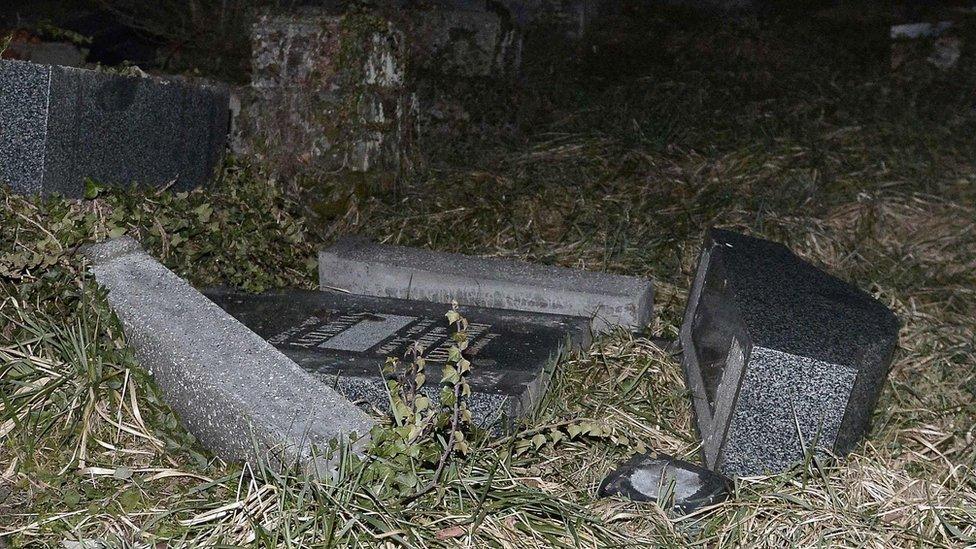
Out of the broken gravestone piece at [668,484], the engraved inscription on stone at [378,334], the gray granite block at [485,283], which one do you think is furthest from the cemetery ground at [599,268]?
the engraved inscription on stone at [378,334]

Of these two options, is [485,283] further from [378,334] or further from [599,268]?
[599,268]

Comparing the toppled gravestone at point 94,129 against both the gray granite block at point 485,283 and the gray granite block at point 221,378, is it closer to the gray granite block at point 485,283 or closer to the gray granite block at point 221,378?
the gray granite block at point 221,378

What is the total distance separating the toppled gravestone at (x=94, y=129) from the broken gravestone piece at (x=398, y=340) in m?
0.57

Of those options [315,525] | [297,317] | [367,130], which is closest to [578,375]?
[297,317]

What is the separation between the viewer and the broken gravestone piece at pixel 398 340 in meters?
2.71

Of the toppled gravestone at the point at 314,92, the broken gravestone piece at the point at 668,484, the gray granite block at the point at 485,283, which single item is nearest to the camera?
the broken gravestone piece at the point at 668,484

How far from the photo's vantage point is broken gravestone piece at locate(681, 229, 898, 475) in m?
2.33

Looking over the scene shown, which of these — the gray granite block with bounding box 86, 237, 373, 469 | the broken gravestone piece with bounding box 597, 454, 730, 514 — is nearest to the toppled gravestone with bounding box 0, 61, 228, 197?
the gray granite block with bounding box 86, 237, 373, 469

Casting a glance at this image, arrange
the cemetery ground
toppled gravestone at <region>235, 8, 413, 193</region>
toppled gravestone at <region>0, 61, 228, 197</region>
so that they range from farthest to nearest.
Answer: toppled gravestone at <region>235, 8, 413, 193</region>
toppled gravestone at <region>0, 61, 228, 197</region>
the cemetery ground

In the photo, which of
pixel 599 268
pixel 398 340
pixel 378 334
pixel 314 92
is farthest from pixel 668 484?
pixel 314 92

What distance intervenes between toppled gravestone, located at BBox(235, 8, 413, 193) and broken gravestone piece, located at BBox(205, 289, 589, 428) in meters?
0.97

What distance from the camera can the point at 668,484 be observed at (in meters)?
2.36

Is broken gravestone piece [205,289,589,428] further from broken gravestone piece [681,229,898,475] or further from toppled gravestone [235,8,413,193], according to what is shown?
toppled gravestone [235,8,413,193]

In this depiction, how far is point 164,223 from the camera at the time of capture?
3.40m
